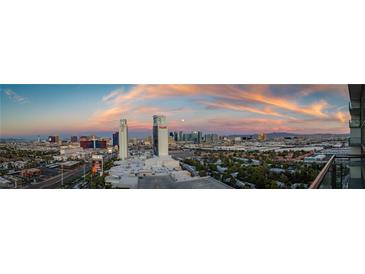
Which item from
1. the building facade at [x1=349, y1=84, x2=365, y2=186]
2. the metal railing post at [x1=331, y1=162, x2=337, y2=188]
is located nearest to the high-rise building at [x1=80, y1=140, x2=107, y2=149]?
the metal railing post at [x1=331, y1=162, x2=337, y2=188]

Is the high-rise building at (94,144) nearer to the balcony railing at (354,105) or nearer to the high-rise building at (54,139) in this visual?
the high-rise building at (54,139)

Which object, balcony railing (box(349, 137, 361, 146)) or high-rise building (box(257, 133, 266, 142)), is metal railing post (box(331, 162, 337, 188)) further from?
high-rise building (box(257, 133, 266, 142))

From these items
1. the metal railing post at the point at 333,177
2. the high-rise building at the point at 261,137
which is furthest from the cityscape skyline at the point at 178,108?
the metal railing post at the point at 333,177

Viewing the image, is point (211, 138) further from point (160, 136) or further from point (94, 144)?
point (94, 144)
